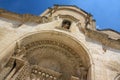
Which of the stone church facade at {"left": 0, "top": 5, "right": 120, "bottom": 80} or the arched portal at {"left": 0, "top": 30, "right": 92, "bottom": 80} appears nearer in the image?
the stone church facade at {"left": 0, "top": 5, "right": 120, "bottom": 80}

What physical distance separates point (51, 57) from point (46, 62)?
0.36 meters

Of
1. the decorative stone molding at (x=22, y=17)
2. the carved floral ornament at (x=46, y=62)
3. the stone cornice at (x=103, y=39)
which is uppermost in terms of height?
the decorative stone molding at (x=22, y=17)

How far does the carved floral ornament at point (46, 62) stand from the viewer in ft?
27.3

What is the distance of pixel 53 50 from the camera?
9969mm

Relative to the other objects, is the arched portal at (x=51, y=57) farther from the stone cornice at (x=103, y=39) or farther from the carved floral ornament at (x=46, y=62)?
the stone cornice at (x=103, y=39)

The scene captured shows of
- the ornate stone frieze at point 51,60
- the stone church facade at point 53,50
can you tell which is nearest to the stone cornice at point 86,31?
the stone church facade at point 53,50

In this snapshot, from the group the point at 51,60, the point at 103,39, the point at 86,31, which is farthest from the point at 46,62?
the point at 103,39

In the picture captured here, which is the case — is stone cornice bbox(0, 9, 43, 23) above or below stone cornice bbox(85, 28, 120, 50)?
above

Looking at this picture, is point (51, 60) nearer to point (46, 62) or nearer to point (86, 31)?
point (46, 62)

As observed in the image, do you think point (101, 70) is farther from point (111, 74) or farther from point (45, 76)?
point (45, 76)

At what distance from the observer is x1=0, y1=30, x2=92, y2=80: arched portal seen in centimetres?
871

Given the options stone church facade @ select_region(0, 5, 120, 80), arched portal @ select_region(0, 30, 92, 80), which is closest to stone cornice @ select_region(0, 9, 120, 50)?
stone church facade @ select_region(0, 5, 120, 80)

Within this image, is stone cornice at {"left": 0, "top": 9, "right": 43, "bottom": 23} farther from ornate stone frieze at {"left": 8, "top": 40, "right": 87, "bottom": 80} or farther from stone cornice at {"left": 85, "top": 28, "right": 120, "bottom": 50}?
stone cornice at {"left": 85, "top": 28, "right": 120, "bottom": 50}

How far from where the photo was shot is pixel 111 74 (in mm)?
8484
